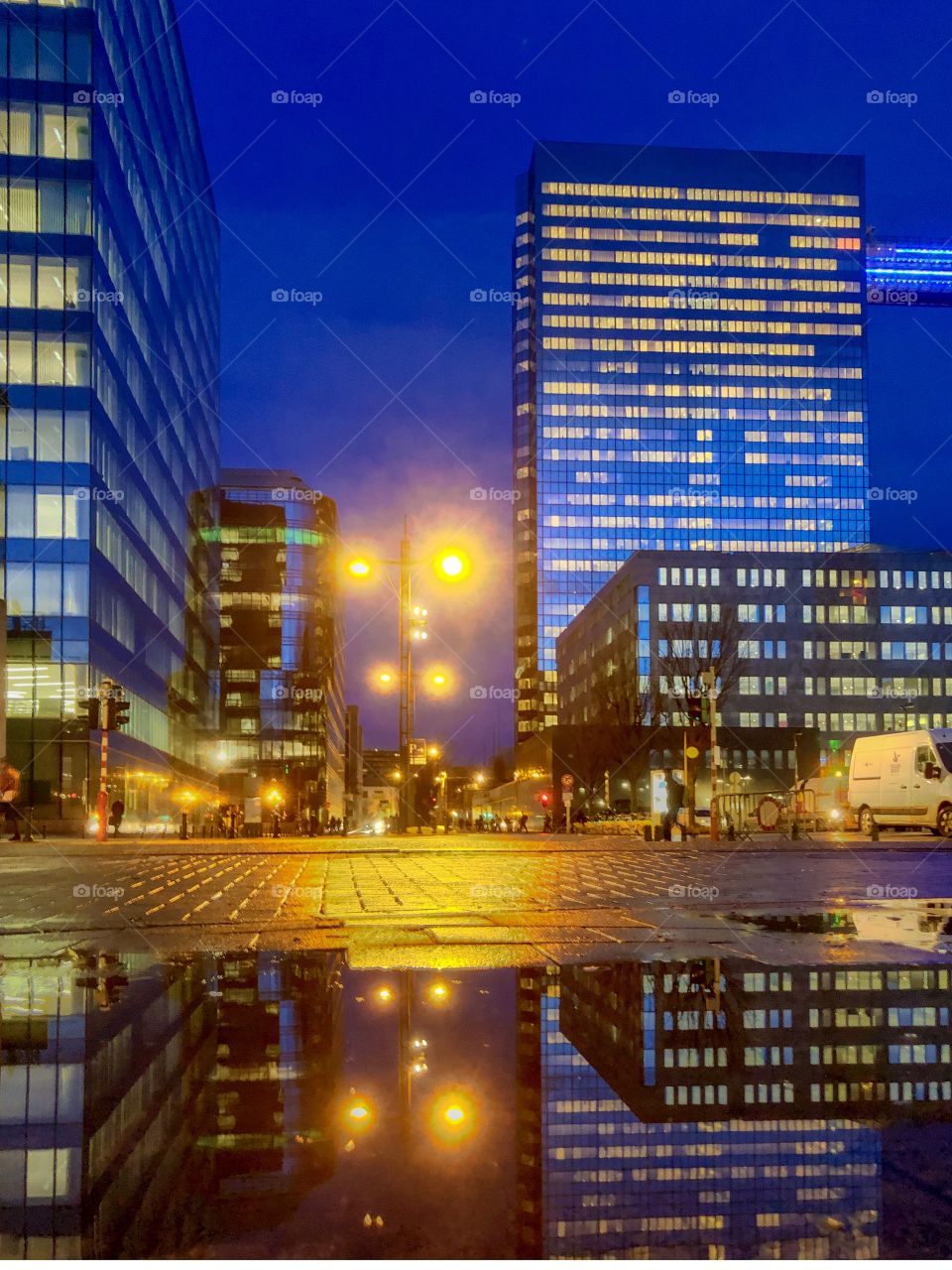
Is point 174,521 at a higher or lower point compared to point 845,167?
lower

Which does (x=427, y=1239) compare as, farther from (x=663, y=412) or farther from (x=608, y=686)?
(x=663, y=412)

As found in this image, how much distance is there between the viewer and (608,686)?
4203 inches

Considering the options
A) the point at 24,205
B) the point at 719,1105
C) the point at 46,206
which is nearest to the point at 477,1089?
the point at 719,1105

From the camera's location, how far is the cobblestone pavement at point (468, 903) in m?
9.47

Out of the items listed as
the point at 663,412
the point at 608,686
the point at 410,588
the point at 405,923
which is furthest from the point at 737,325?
the point at 405,923

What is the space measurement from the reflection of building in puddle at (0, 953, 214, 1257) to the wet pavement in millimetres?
16

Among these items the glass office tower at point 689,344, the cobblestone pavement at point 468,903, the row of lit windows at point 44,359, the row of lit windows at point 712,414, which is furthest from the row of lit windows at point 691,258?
the cobblestone pavement at point 468,903

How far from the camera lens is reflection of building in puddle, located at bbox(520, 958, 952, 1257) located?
3.39 m

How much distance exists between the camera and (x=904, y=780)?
1372 inches

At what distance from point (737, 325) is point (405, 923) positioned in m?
173

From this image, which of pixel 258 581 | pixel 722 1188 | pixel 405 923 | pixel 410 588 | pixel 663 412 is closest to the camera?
pixel 722 1188

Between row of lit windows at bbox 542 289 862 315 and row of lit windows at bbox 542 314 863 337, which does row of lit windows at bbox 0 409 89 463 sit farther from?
row of lit windows at bbox 542 289 862 315

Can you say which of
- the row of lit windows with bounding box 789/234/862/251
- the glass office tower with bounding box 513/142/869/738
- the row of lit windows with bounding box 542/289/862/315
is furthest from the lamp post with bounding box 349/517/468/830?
the row of lit windows with bounding box 789/234/862/251

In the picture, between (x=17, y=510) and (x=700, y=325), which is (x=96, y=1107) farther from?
(x=700, y=325)
